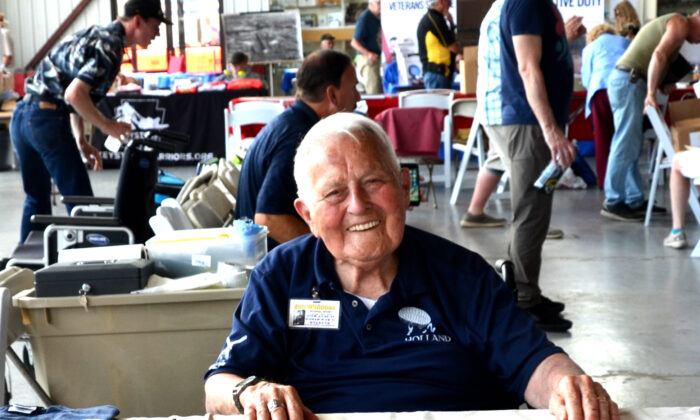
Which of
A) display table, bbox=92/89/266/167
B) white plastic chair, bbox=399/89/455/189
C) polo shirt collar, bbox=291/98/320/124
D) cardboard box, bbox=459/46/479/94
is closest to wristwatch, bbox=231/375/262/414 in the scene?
polo shirt collar, bbox=291/98/320/124

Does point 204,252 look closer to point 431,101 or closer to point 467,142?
point 467,142

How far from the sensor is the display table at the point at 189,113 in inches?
412

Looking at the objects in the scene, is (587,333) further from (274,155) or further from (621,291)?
(274,155)

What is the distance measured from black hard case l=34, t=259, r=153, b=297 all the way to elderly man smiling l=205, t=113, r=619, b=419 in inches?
20.5

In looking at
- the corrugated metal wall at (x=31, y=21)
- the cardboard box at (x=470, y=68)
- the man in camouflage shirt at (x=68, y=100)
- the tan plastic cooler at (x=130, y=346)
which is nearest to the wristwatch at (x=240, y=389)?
the tan plastic cooler at (x=130, y=346)

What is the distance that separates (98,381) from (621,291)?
3.18m

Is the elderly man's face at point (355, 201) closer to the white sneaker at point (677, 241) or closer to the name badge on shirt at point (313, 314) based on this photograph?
the name badge on shirt at point (313, 314)

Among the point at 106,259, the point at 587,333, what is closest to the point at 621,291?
the point at 587,333

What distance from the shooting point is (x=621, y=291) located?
4.73 m

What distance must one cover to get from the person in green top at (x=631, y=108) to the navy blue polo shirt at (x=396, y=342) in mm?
4844

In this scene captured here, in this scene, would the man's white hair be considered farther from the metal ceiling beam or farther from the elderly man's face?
the metal ceiling beam

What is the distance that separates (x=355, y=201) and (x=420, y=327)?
277 millimetres

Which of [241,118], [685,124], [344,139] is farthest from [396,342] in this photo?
[241,118]

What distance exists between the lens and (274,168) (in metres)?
2.99
